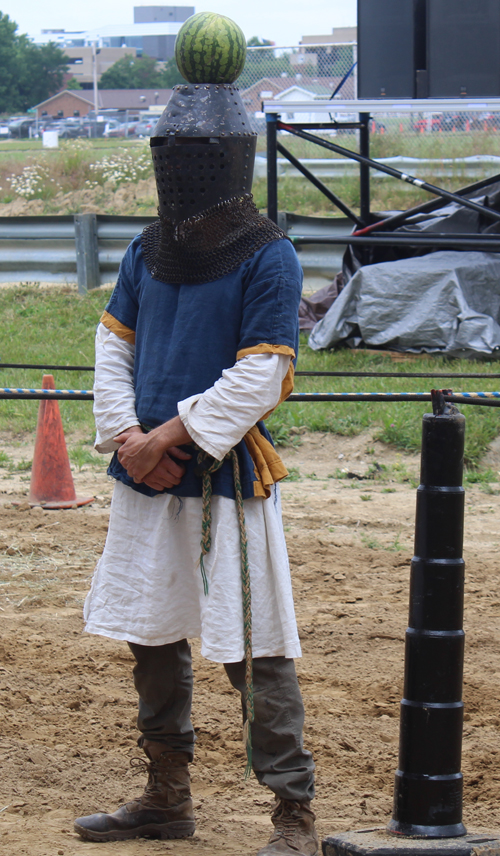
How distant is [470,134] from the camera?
53.3 ft

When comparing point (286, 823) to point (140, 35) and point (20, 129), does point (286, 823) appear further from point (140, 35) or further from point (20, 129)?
point (140, 35)

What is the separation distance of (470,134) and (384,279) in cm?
927

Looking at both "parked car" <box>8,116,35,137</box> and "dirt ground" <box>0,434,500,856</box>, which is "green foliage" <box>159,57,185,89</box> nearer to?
"parked car" <box>8,116,35,137</box>

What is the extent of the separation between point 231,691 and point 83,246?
7.82m

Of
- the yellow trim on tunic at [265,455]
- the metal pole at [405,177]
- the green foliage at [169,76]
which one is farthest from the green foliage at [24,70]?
the yellow trim on tunic at [265,455]

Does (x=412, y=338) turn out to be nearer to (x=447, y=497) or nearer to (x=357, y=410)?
(x=357, y=410)

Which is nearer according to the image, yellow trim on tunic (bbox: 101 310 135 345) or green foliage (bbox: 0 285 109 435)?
yellow trim on tunic (bbox: 101 310 135 345)

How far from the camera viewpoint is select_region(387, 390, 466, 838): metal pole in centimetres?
224

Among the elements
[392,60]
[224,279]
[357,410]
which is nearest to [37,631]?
[224,279]

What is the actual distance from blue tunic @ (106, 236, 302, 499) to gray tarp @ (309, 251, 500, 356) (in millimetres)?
5866

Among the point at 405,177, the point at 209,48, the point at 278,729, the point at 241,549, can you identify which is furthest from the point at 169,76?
the point at 278,729

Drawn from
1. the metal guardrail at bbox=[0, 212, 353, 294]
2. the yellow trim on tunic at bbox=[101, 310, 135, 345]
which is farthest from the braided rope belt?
the metal guardrail at bbox=[0, 212, 353, 294]

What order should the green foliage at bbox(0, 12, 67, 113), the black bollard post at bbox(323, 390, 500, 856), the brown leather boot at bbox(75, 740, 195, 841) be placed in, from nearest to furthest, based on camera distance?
the black bollard post at bbox(323, 390, 500, 856) < the brown leather boot at bbox(75, 740, 195, 841) < the green foliage at bbox(0, 12, 67, 113)

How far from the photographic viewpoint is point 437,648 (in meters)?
2.25
